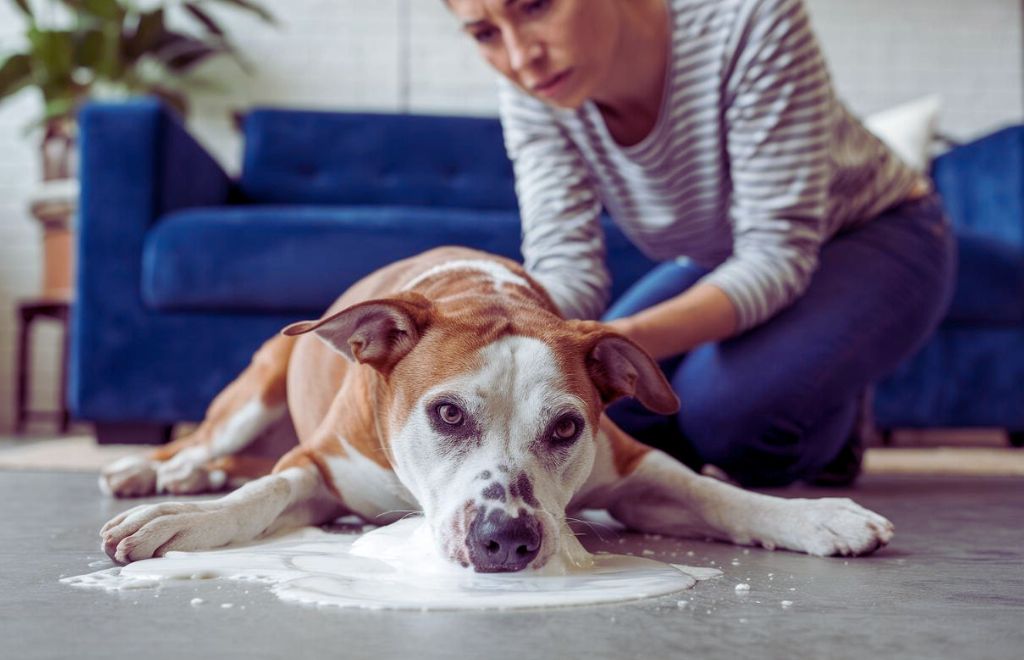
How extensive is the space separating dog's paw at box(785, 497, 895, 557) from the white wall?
3883 mm

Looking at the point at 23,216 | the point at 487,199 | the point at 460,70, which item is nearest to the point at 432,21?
the point at 460,70

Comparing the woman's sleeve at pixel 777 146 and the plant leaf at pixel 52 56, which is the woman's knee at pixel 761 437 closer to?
the woman's sleeve at pixel 777 146

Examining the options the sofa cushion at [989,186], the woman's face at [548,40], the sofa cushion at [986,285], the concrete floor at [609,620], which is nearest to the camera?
the concrete floor at [609,620]

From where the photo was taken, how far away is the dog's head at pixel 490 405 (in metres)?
1.23

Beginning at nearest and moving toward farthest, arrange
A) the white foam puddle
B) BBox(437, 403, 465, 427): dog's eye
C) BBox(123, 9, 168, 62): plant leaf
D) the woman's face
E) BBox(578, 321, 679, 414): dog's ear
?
the white foam puddle, BBox(437, 403, 465, 427): dog's eye, BBox(578, 321, 679, 414): dog's ear, the woman's face, BBox(123, 9, 168, 62): plant leaf

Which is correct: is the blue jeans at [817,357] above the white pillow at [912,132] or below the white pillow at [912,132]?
below

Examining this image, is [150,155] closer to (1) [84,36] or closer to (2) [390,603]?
(1) [84,36]

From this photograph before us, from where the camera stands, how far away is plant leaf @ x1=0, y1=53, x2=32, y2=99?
435 cm

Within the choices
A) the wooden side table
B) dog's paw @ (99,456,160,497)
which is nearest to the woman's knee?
dog's paw @ (99,456,160,497)

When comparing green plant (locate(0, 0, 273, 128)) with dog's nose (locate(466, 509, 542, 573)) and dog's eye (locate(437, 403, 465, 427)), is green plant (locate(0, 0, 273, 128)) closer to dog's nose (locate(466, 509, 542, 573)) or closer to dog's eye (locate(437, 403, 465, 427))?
dog's eye (locate(437, 403, 465, 427))

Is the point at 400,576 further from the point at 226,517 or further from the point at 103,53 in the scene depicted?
the point at 103,53

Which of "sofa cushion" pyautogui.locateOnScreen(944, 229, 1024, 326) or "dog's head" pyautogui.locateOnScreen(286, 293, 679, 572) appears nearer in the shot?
"dog's head" pyautogui.locateOnScreen(286, 293, 679, 572)

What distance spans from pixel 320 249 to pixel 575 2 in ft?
5.42

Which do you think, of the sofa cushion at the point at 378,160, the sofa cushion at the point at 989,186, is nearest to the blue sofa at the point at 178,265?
the sofa cushion at the point at 378,160
